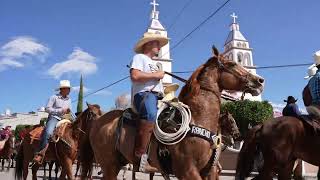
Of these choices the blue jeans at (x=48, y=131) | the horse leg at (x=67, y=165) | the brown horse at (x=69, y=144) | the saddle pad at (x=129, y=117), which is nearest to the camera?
the saddle pad at (x=129, y=117)

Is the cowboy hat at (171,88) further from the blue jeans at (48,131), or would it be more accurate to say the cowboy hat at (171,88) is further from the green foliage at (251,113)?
the green foliage at (251,113)

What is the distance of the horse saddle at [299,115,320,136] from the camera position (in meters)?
7.55

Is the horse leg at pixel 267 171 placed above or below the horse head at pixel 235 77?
below

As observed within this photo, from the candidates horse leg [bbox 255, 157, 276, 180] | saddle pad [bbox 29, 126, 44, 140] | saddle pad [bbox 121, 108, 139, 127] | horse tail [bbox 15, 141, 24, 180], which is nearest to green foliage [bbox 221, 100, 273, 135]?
saddle pad [bbox 29, 126, 44, 140]

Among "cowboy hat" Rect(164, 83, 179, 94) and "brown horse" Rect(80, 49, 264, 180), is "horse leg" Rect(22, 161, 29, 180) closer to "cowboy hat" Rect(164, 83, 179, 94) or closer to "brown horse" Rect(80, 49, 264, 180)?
"brown horse" Rect(80, 49, 264, 180)

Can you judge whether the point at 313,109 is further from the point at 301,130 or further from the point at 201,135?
the point at 201,135

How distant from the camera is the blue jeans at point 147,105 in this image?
5.18 m

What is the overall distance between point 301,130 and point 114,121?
3.75 metres

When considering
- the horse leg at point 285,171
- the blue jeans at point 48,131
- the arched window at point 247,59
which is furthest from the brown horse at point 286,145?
the arched window at point 247,59

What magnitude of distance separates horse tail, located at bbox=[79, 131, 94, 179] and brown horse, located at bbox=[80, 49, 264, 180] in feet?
3.77

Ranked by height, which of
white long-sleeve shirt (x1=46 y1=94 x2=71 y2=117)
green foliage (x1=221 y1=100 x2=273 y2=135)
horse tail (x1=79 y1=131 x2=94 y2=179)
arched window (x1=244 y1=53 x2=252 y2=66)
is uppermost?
arched window (x1=244 y1=53 x2=252 y2=66)

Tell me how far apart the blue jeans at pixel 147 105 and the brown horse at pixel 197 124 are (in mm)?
324

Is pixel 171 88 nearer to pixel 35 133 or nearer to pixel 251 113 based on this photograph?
pixel 35 133

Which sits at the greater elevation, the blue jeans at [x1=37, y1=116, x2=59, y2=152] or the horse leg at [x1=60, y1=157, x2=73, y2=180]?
the blue jeans at [x1=37, y1=116, x2=59, y2=152]
